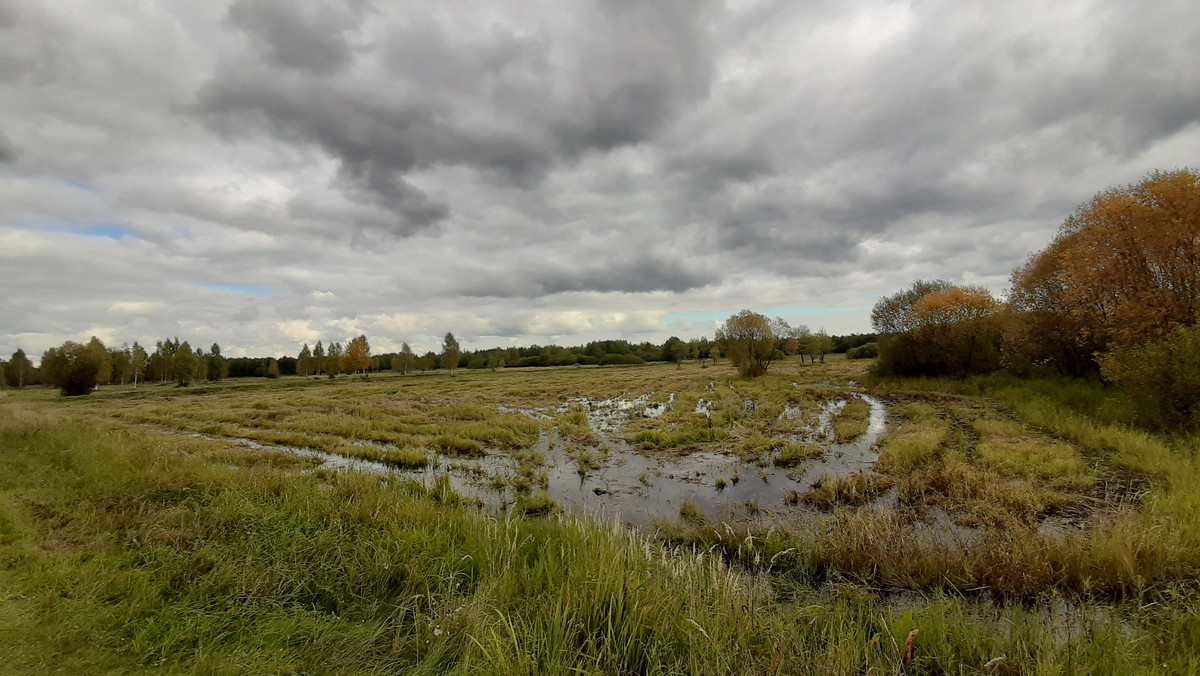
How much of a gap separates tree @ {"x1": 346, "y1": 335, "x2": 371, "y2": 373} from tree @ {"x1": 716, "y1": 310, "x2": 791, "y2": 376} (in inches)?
3008

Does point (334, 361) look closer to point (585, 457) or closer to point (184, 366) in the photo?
point (184, 366)

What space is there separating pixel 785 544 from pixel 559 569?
5087mm

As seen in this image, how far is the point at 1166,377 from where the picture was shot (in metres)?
15.4

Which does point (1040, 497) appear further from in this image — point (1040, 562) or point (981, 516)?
point (1040, 562)

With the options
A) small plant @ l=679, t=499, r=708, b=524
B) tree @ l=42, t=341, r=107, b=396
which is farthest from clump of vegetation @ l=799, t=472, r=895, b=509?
tree @ l=42, t=341, r=107, b=396

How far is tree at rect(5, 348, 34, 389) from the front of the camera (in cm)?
9331

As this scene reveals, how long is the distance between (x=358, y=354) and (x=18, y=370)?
72.8 m

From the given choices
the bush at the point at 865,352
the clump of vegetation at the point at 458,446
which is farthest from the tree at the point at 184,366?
the bush at the point at 865,352

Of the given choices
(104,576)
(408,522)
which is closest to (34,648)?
(104,576)

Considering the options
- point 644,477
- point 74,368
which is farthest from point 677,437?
point 74,368

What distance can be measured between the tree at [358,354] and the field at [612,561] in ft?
268

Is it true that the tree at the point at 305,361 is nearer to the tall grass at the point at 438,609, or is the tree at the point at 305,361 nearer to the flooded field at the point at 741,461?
the flooded field at the point at 741,461

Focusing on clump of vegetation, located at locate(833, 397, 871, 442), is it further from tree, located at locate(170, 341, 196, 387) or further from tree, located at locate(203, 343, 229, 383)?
tree, located at locate(203, 343, 229, 383)

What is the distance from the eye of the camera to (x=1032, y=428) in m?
20.4
